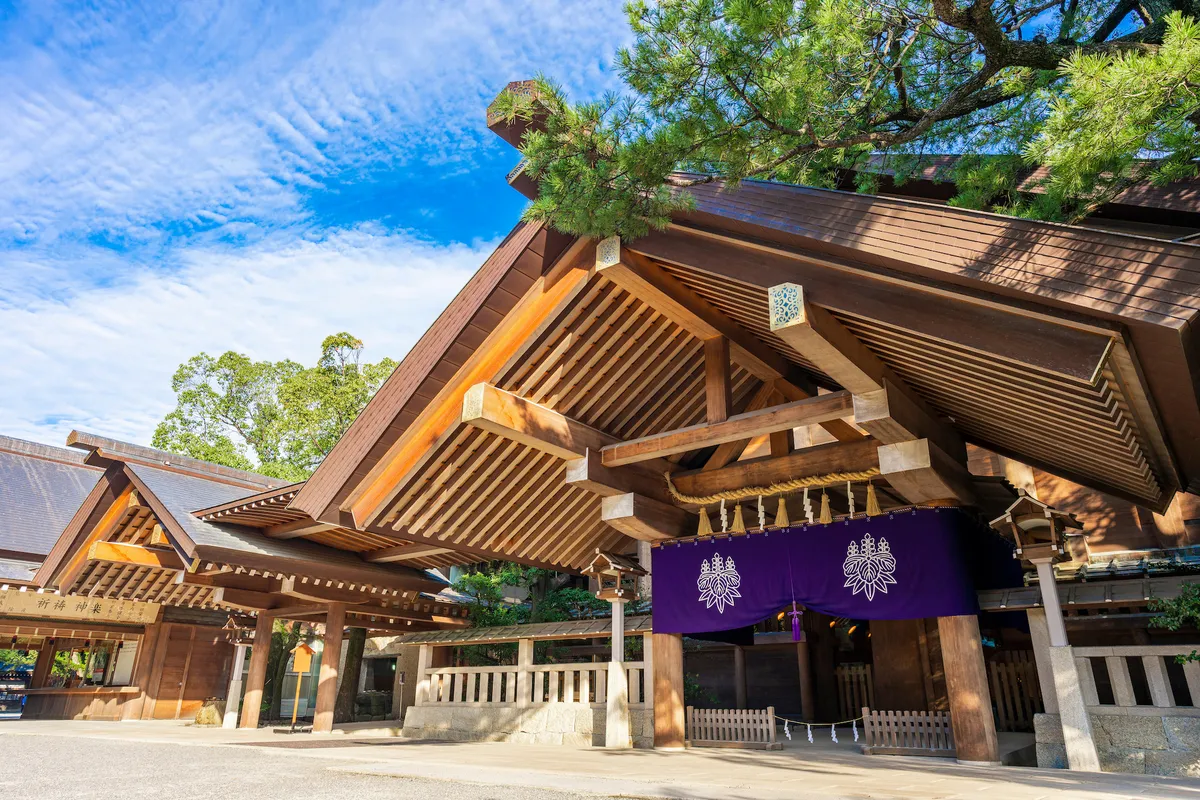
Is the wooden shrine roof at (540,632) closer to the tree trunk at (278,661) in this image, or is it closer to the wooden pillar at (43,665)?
the tree trunk at (278,661)

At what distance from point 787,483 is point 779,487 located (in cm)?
9

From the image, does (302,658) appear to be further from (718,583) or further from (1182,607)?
(1182,607)

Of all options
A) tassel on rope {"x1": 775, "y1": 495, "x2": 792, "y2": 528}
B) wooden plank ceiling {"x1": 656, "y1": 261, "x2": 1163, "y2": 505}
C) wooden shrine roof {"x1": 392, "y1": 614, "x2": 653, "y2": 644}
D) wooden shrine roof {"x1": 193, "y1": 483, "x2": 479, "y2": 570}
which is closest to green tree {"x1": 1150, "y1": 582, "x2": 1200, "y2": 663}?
wooden plank ceiling {"x1": 656, "y1": 261, "x2": 1163, "y2": 505}

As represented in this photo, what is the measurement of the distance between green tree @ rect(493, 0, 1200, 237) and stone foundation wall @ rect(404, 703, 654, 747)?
559 centimetres

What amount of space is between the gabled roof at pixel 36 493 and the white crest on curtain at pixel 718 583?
1262 centimetres

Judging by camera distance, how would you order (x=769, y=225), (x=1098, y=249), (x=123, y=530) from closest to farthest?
(x=1098, y=249) < (x=769, y=225) < (x=123, y=530)

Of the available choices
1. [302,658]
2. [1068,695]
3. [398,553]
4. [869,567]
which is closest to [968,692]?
[1068,695]

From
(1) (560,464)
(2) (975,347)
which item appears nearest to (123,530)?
(1) (560,464)

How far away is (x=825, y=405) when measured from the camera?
6.11 metres

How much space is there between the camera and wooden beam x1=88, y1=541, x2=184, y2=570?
385 inches

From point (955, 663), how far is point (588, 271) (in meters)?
4.68

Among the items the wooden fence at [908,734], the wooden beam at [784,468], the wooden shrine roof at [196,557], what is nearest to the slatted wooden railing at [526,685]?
the wooden shrine roof at [196,557]

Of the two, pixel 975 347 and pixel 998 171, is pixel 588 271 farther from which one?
pixel 998 171

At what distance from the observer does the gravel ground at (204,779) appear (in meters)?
3.98
